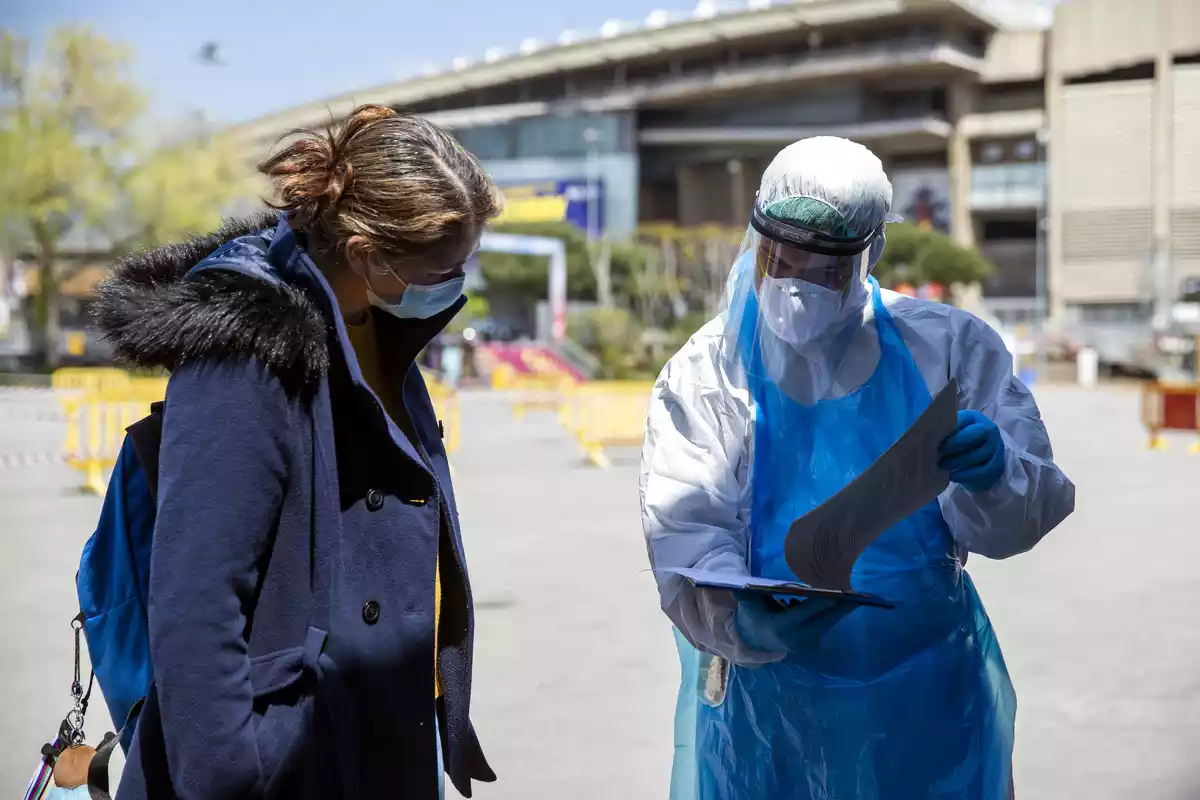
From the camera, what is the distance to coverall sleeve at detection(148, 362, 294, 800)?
1.74 meters

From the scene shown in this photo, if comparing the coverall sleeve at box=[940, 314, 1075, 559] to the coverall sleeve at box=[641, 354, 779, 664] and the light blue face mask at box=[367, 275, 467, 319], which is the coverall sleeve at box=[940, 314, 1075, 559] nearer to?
the coverall sleeve at box=[641, 354, 779, 664]

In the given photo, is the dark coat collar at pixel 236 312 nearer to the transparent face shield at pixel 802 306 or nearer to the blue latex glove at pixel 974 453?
the transparent face shield at pixel 802 306

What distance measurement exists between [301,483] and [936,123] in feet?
243

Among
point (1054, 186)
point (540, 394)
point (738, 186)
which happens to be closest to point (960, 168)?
point (1054, 186)

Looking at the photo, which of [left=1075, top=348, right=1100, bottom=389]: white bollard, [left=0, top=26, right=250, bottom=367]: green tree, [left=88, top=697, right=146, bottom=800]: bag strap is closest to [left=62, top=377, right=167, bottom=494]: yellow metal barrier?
[left=88, top=697, right=146, bottom=800]: bag strap

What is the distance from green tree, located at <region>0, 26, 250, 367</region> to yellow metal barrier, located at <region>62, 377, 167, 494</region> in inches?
951

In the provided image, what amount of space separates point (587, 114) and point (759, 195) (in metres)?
77.0

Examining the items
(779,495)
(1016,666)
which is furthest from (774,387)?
(1016,666)

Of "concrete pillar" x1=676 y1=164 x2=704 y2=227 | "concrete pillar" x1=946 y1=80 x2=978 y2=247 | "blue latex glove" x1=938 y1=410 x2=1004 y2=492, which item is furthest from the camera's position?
"concrete pillar" x1=676 y1=164 x2=704 y2=227

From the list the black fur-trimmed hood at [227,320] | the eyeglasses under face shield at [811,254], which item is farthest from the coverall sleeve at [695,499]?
the black fur-trimmed hood at [227,320]

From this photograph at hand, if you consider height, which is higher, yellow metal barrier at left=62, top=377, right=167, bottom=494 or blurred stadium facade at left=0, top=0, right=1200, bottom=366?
blurred stadium facade at left=0, top=0, right=1200, bottom=366

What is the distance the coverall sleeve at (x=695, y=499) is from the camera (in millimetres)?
2119

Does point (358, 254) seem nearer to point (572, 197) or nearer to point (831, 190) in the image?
point (831, 190)

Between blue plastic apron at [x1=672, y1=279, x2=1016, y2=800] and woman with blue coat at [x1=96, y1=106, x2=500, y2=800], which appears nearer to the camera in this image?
woman with blue coat at [x1=96, y1=106, x2=500, y2=800]
